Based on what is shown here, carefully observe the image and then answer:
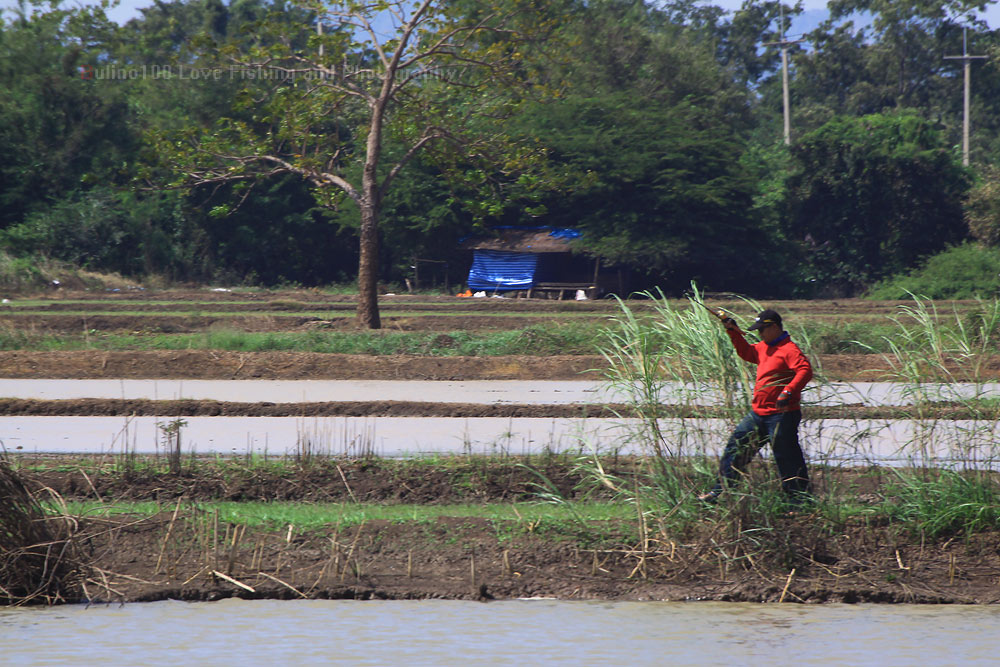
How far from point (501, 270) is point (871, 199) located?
14.7 metres

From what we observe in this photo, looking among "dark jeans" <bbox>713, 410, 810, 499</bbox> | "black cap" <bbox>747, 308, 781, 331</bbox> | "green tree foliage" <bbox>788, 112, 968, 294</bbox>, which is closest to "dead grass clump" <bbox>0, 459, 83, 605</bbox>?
"dark jeans" <bbox>713, 410, 810, 499</bbox>

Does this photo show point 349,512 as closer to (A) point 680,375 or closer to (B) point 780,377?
(A) point 680,375

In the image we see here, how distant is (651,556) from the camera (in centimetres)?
852

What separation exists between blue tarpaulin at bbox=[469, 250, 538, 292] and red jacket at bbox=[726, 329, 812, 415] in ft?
115

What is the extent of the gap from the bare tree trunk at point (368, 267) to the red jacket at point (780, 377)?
17.3 m

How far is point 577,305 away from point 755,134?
36.7 meters

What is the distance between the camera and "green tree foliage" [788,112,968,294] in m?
45.2

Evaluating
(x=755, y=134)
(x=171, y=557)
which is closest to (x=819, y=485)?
(x=171, y=557)

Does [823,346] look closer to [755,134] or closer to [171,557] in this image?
[171,557]

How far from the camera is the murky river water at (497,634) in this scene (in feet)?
23.2

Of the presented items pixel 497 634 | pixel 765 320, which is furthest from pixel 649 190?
pixel 497 634

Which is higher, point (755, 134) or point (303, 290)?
point (755, 134)

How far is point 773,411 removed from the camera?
8.55 m

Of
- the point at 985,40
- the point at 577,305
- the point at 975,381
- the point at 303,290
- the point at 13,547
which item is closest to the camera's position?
the point at 13,547
